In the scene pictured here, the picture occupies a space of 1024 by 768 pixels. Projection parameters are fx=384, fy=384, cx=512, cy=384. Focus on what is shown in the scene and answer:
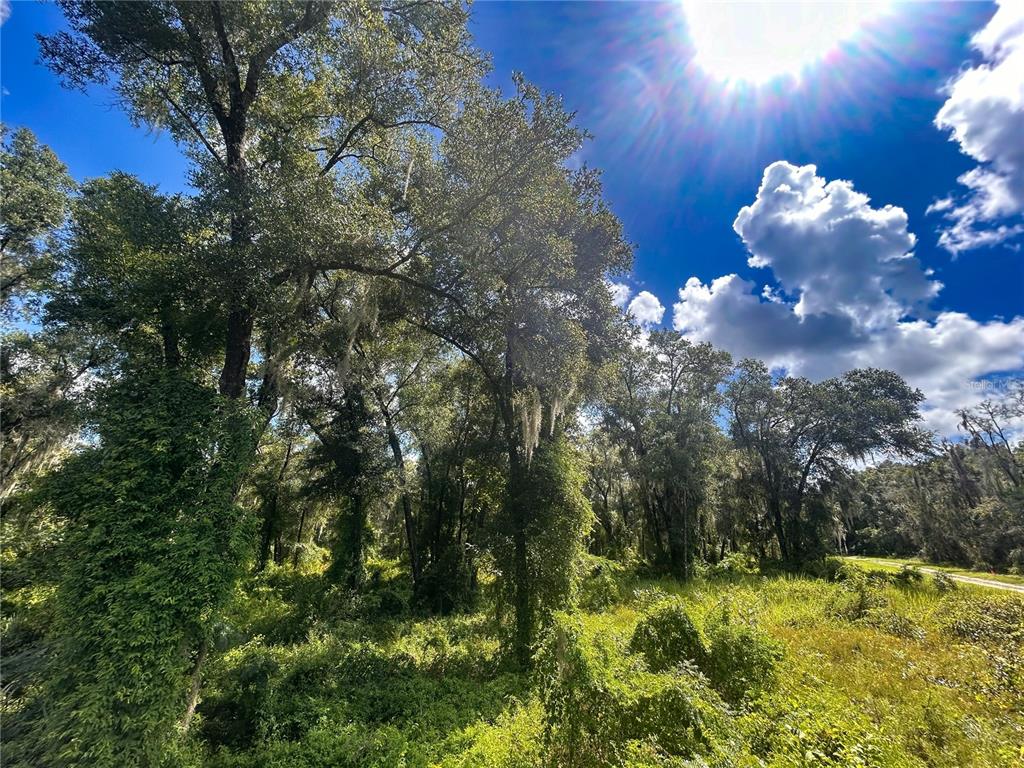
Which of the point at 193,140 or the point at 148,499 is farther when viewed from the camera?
the point at 193,140

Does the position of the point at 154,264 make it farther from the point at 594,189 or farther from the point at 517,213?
the point at 594,189

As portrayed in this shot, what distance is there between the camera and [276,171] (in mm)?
7340

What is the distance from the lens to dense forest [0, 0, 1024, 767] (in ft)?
14.9

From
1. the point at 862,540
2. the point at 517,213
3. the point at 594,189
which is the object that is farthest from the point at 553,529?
the point at 862,540

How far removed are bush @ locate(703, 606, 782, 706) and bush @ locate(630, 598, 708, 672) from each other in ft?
0.64

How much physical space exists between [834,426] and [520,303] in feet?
70.9

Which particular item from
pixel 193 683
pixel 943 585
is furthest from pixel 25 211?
pixel 943 585

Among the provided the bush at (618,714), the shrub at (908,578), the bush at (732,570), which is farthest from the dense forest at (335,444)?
the bush at (732,570)

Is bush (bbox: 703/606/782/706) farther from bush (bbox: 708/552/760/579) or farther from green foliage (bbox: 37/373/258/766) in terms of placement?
bush (bbox: 708/552/760/579)

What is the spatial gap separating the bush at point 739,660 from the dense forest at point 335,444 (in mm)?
36

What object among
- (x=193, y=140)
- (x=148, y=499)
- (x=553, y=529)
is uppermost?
(x=193, y=140)

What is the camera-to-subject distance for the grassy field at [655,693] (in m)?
3.93

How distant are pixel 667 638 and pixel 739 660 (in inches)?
39.0

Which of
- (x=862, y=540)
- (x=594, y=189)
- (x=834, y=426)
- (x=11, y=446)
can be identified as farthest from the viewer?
(x=862, y=540)
